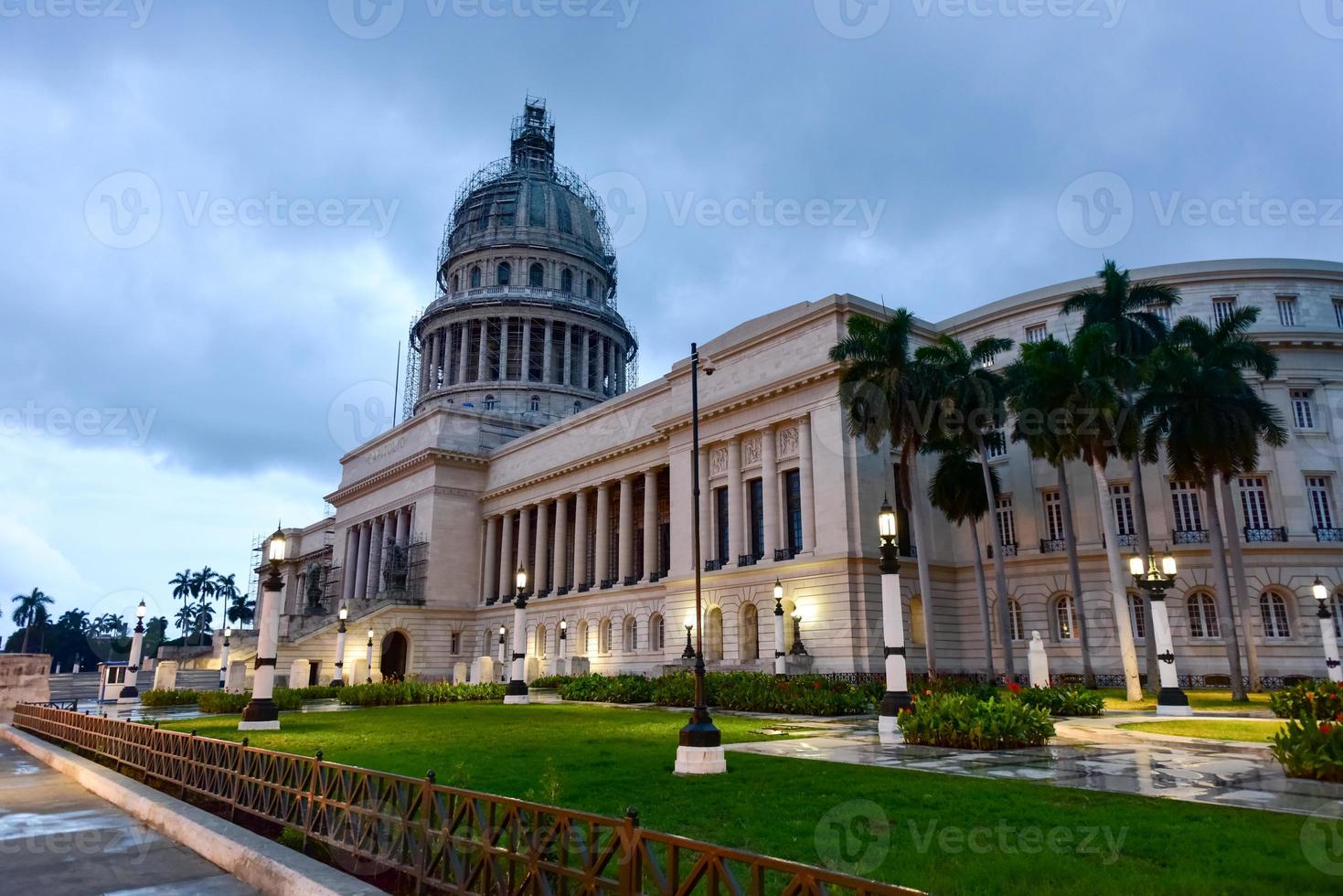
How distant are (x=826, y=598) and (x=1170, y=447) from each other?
1591 centimetres

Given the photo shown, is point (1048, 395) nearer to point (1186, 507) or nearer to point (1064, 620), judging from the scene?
point (1186, 507)

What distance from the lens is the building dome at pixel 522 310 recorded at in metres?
87.3

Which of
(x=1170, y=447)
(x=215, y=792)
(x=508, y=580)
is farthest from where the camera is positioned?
(x=508, y=580)

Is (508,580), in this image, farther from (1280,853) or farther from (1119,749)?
(1280,853)

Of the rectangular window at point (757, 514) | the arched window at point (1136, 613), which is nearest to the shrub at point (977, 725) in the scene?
the arched window at point (1136, 613)

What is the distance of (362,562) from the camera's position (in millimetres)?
79062

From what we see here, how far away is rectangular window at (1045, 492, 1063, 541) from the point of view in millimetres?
42688

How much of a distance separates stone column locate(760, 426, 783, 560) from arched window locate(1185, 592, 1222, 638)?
1911cm

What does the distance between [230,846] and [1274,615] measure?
43.4 m

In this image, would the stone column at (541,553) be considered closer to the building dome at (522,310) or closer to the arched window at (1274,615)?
the building dome at (522,310)

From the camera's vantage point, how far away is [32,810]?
12102 mm

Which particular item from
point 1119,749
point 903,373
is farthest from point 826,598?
point 1119,749

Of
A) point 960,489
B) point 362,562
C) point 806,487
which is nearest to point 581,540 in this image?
point 806,487

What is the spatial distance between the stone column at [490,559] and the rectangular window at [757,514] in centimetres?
3002
